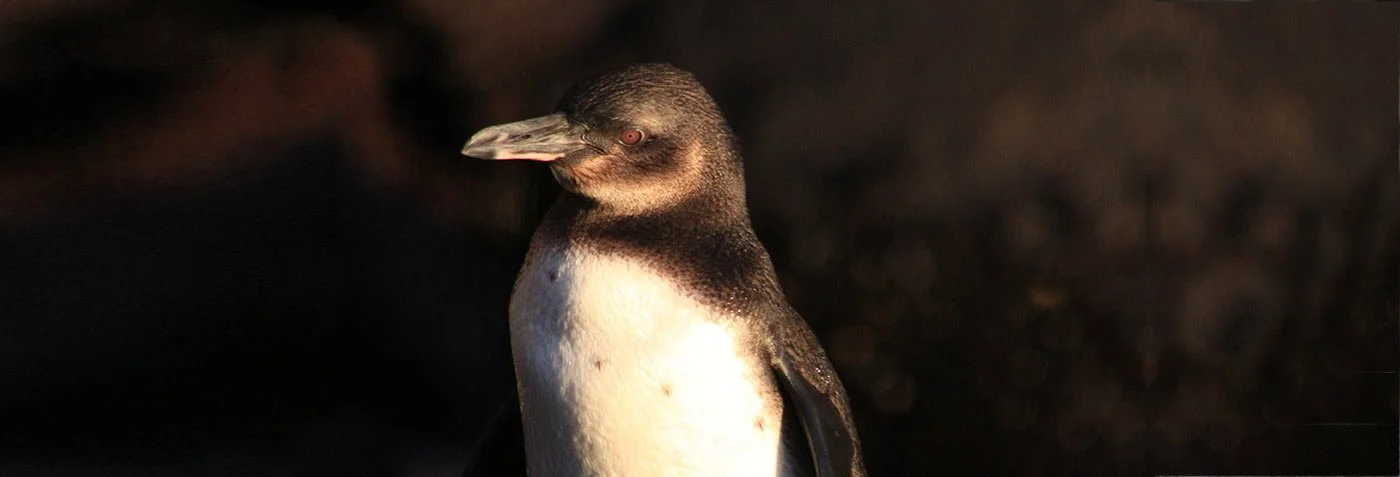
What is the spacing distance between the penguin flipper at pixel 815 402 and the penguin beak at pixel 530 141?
0.43 meters

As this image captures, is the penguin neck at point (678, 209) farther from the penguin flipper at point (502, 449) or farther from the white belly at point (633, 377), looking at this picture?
the penguin flipper at point (502, 449)

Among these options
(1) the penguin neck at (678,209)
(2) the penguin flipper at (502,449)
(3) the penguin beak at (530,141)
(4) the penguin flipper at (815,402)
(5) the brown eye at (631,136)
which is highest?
(3) the penguin beak at (530,141)

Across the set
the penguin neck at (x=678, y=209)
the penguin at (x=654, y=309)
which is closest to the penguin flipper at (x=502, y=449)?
the penguin at (x=654, y=309)

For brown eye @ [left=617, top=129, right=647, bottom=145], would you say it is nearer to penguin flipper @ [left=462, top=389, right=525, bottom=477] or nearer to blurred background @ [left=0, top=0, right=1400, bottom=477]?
penguin flipper @ [left=462, top=389, right=525, bottom=477]

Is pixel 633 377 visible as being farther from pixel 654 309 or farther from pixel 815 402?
pixel 815 402

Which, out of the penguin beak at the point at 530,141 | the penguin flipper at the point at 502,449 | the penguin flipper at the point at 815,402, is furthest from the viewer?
the penguin flipper at the point at 502,449

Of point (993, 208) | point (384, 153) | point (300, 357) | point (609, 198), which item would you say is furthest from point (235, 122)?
point (993, 208)

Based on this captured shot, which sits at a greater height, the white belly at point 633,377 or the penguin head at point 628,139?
the penguin head at point 628,139

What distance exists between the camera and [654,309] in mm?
2182

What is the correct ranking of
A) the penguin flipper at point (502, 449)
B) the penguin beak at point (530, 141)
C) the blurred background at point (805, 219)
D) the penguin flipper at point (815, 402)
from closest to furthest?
1. the penguin beak at point (530, 141)
2. the penguin flipper at point (815, 402)
3. the penguin flipper at point (502, 449)
4. the blurred background at point (805, 219)

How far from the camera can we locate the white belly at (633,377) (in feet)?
7.16

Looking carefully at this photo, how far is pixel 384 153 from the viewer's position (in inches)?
126

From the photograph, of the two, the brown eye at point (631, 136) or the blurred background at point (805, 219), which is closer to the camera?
the brown eye at point (631, 136)

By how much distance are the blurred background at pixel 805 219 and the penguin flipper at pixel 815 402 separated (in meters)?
0.57
